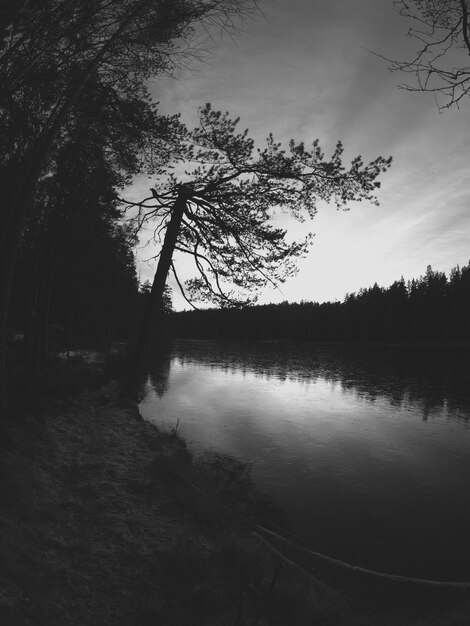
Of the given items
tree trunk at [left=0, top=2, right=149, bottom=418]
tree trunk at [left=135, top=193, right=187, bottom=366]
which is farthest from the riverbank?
tree trunk at [left=135, top=193, right=187, bottom=366]

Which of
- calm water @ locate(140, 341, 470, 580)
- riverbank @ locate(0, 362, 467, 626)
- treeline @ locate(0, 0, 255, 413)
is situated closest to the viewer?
riverbank @ locate(0, 362, 467, 626)

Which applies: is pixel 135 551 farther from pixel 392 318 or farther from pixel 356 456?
pixel 392 318

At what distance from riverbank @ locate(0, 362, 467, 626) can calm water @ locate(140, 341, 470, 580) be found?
55.1 inches

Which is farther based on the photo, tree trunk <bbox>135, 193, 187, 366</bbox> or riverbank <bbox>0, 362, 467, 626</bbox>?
tree trunk <bbox>135, 193, 187, 366</bbox>

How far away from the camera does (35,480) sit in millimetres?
5855

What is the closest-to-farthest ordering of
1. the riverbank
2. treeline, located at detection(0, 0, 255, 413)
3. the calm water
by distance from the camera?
the riverbank < treeline, located at detection(0, 0, 255, 413) < the calm water

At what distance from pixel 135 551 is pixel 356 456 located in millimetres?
9198

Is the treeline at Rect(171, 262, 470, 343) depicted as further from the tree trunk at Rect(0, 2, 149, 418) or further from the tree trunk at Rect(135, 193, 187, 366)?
the tree trunk at Rect(0, 2, 149, 418)

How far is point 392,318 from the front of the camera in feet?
330

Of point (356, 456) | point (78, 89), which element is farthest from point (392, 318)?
point (78, 89)

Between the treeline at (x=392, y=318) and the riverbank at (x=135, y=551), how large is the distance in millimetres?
69421

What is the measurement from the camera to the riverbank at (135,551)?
3.71 metres

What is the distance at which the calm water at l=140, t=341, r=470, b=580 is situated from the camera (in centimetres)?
724

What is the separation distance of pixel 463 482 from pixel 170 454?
831 centimetres
